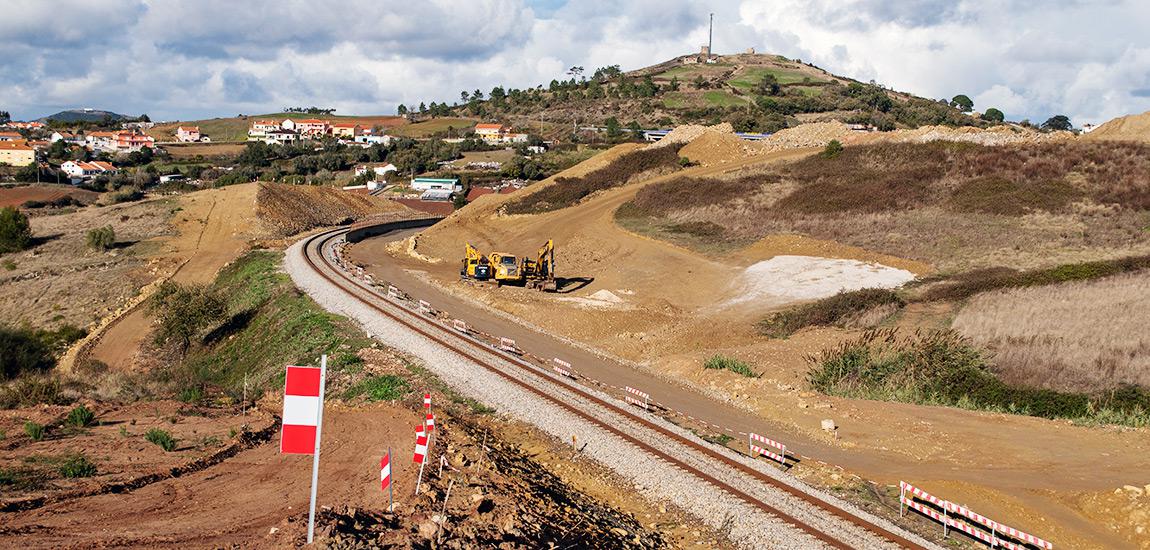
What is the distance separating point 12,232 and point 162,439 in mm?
55285

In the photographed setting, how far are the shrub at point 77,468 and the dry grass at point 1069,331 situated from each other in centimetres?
2341

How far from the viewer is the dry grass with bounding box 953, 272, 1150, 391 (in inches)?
930

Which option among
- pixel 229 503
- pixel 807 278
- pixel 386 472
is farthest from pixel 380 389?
pixel 807 278

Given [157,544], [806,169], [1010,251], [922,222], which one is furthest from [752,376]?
[806,169]

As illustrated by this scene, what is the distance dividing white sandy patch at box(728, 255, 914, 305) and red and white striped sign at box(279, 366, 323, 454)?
30030 millimetres

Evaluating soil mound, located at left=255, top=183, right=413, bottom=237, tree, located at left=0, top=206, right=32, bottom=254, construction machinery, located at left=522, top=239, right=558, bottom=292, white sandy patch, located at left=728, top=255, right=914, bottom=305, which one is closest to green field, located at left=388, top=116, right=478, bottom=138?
soil mound, located at left=255, top=183, right=413, bottom=237

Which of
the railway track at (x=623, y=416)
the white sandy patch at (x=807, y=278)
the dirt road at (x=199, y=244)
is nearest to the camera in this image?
the railway track at (x=623, y=416)

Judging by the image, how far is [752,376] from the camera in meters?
26.3

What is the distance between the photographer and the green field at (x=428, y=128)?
7160 inches

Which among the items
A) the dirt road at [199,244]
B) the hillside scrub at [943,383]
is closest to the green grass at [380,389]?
the hillside scrub at [943,383]

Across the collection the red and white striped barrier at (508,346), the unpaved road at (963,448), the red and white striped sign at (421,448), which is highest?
the red and white striped sign at (421,448)

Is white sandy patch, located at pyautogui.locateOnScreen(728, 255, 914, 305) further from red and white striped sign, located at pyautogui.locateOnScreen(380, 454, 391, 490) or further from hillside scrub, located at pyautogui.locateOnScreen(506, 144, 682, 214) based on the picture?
red and white striped sign, located at pyautogui.locateOnScreen(380, 454, 391, 490)

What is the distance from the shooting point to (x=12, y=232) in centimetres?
5994

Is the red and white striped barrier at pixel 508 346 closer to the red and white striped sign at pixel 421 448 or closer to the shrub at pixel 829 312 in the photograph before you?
the shrub at pixel 829 312
